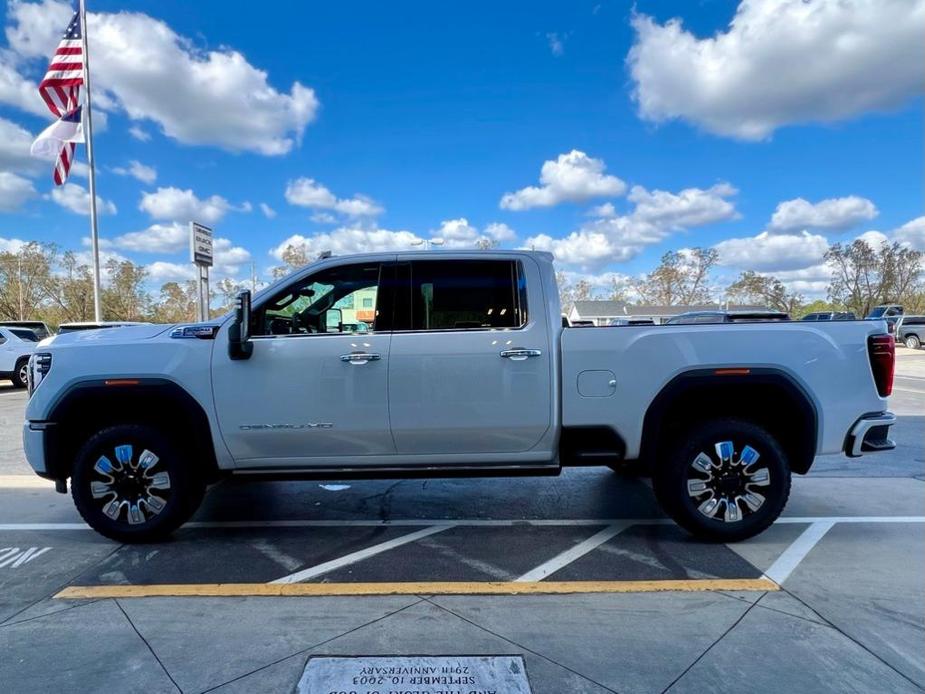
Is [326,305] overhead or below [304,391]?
overhead

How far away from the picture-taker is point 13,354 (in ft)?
45.6

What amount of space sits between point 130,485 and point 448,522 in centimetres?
236

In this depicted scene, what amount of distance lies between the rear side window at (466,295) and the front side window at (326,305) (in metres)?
0.32

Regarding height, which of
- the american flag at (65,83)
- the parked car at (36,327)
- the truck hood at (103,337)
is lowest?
the truck hood at (103,337)

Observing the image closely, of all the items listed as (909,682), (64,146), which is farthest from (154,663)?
(64,146)

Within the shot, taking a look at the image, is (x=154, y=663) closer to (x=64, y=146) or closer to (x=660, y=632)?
(x=660, y=632)

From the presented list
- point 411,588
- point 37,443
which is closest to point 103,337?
point 37,443

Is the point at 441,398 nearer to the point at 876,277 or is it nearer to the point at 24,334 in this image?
the point at 24,334

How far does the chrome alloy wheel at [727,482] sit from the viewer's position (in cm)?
369

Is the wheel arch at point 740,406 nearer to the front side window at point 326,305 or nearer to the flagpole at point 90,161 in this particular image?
the front side window at point 326,305

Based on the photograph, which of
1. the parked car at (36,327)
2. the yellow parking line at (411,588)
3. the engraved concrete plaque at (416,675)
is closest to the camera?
the engraved concrete plaque at (416,675)

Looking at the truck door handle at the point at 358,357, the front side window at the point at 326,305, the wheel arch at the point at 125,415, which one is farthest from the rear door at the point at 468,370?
the wheel arch at the point at 125,415

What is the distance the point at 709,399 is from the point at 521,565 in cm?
179

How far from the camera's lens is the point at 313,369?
11.9 ft
